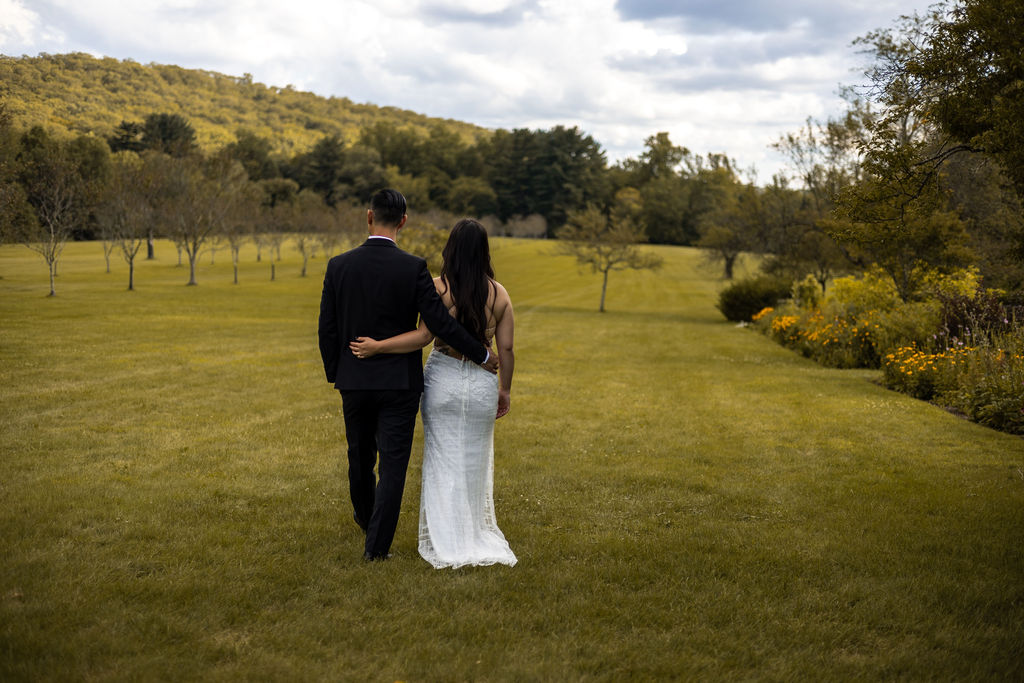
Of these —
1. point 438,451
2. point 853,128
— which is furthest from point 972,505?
point 853,128

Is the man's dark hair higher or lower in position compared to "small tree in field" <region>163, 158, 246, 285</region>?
lower

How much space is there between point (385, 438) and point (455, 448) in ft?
1.74

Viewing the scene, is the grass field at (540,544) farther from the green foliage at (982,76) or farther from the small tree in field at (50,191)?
the small tree in field at (50,191)

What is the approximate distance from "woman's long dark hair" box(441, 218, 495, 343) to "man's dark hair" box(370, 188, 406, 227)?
1.39 ft

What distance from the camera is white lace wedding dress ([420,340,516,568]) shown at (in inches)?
213

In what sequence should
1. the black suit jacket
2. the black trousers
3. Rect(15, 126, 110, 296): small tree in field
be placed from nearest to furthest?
the black suit jacket
the black trousers
Rect(15, 126, 110, 296): small tree in field

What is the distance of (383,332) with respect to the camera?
5.16m

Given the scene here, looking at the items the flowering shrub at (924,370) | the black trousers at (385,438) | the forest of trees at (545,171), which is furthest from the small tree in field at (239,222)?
the black trousers at (385,438)

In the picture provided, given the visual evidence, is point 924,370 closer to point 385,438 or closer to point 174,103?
point 385,438

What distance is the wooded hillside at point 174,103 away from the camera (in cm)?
2230

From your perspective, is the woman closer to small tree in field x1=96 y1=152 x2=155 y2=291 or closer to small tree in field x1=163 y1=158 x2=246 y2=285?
small tree in field x1=96 y1=152 x2=155 y2=291

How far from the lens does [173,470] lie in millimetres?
7660

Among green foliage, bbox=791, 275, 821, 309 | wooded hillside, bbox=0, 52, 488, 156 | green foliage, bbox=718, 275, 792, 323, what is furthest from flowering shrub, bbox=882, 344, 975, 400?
wooded hillside, bbox=0, 52, 488, 156

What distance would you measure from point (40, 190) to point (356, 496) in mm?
35208
